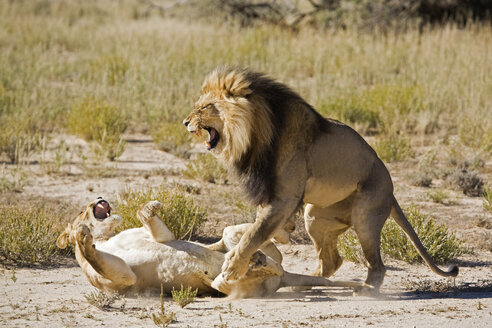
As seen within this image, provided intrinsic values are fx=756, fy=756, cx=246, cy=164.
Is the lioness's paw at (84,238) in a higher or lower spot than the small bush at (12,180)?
higher

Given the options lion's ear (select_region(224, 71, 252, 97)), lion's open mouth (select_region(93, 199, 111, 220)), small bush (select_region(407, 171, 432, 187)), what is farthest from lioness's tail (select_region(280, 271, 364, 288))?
small bush (select_region(407, 171, 432, 187))

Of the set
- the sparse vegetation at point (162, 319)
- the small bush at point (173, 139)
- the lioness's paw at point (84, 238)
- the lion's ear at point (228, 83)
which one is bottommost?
the small bush at point (173, 139)

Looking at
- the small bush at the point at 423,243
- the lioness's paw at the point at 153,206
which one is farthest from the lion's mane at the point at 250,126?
the small bush at the point at 423,243

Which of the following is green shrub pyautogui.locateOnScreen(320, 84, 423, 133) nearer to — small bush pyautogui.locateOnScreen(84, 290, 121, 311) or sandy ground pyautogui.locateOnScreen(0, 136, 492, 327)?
sandy ground pyautogui.locateOnScreen(0, 136, 492, 327)

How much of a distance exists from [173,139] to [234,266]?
6.58 m

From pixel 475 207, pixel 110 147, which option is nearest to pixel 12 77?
pixel 110 147

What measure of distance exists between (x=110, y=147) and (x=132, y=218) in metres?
4.01

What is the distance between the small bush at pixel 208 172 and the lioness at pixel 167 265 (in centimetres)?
381

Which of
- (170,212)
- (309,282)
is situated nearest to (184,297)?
(309,282)

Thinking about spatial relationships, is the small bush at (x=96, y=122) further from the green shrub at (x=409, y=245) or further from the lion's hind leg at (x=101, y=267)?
the lion's hind leg at (x=101, y=267)

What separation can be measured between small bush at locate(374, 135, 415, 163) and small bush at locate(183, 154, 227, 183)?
2511mm

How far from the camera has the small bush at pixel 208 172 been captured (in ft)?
33.1

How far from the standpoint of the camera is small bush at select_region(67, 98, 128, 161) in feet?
38.7

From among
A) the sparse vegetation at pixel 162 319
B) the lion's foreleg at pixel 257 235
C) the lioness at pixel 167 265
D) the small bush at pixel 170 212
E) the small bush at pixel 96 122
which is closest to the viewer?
the sparse vegetation at pixel 162 319
